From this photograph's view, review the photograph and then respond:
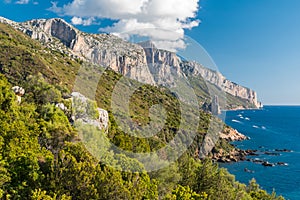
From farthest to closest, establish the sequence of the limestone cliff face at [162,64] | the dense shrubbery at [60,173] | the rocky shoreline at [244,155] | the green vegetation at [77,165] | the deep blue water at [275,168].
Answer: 1. the rocky shoreline at [244,155]
2. the deep blue water at [275,168]
3. the green vegetation at [77,165]
4. the dense shrubbery at [60,173]
5. the limestone cliff face at [162,64]

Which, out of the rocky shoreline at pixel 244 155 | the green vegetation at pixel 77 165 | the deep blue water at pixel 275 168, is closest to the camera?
the green vegetation at pixel 77 165

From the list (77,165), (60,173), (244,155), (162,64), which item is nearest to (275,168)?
(244,155)

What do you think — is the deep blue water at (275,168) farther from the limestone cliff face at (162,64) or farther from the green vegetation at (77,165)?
the limestone cliff face at (162,64)

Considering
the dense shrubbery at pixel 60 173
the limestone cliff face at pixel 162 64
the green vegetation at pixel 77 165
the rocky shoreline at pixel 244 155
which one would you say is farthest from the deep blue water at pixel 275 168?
the limestone cliff face at pixel 162 64

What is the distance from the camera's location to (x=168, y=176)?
25969mm

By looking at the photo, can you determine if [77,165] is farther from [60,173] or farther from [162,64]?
[162,64]

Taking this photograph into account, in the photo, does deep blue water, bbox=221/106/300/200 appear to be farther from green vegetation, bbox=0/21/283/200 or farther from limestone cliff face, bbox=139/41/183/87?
limestone cliff face, bbox=139/41/183/87

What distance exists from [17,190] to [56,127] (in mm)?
9186

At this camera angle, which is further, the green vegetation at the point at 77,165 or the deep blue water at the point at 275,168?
the deep blue water at the point at 275,168

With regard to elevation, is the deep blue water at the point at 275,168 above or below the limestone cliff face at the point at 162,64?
below

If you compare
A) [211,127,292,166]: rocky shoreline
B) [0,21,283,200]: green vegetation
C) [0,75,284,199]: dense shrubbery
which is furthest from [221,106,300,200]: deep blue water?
[0,75,284,199]: dense shrubbery

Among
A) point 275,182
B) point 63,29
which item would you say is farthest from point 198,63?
point 63,29

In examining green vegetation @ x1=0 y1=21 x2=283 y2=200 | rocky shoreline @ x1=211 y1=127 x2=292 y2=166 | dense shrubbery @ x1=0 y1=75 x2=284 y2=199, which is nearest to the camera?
dense shrubbery @ x1=0 y1=75 x2=284 y2=199

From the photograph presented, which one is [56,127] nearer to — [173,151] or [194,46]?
[173,151]
